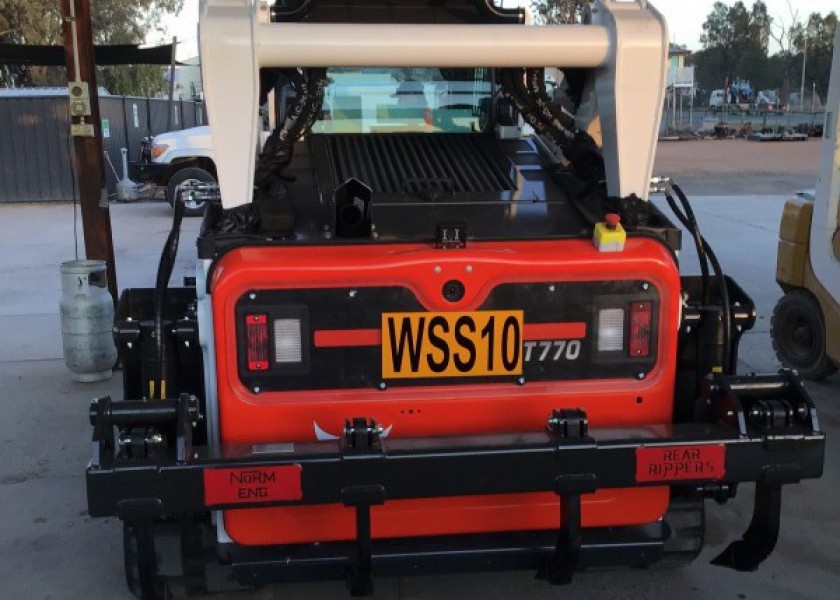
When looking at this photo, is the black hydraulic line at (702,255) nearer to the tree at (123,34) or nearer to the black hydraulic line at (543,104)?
the black hydraulic line at (543,104)

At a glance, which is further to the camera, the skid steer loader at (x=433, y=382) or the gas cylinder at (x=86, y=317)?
the gas cylinder at (x=86, y=317)

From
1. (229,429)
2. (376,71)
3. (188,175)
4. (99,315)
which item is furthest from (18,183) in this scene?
(229,429)

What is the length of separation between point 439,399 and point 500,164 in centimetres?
141

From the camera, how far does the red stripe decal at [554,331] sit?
310 cm

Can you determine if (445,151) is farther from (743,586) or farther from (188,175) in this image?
(188,175)

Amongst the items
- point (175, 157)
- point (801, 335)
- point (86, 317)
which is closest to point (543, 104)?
point (801, 335)

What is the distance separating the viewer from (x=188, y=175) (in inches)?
615

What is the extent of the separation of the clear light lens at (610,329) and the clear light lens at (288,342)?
1.01 m

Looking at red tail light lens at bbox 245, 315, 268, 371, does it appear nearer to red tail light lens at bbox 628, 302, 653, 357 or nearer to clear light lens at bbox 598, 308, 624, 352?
clear light lens at bbox 598, 308, 624, 352

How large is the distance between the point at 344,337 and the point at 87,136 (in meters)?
3.87

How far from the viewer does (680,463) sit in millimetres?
2887

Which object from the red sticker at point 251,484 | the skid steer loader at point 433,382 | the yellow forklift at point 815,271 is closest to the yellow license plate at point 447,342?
the skid steer loader at point 433,382

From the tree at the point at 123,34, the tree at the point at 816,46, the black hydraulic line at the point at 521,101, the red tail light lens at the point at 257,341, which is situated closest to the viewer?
the red tail light lens at the point at 257,341

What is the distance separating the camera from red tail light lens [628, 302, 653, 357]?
10.3 feet
